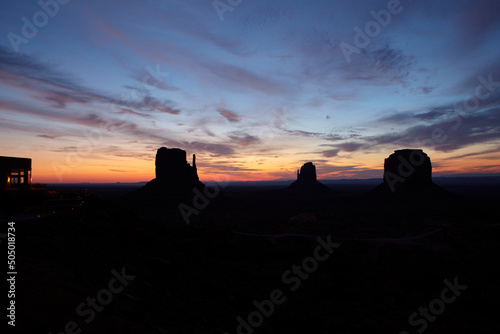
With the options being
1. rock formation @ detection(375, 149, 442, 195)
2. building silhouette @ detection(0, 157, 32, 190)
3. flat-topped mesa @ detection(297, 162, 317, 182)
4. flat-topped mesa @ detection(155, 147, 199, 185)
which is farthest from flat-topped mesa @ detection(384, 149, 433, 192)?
building silhouette @ detection(0, 157, 32, 190)

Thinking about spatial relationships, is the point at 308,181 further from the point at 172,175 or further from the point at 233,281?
the point at 233,281

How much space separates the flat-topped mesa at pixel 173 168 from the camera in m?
88.6

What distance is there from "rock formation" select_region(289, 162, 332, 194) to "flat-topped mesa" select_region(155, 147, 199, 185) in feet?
221

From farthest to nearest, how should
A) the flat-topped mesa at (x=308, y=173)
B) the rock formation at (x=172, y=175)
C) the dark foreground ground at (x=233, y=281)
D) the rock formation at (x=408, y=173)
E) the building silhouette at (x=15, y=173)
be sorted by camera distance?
the flat-topped mesa at (x=308, y=173), the rock formation at (x=408, y=173), the rock formation at (x=172, y=175), the building silhouette at (x=15, y=173), the dark foreground ground at (x=233, y=281)

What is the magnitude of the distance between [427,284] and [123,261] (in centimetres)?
1960

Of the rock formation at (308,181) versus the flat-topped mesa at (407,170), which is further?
the rock formation at (308,181)

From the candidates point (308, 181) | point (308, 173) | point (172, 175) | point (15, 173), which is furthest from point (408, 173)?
→ point (15, 173)

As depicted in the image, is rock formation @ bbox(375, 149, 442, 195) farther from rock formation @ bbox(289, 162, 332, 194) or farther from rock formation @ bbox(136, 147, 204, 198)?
rock formation @ bbox(136, 147, 204, 198)

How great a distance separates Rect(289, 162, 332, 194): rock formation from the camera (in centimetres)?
13838

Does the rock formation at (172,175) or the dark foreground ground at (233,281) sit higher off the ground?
the rock formation at (172,175)

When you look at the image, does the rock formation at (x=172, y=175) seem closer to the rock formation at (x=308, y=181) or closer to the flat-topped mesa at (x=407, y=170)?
the rock formation at (x=308, y=181)

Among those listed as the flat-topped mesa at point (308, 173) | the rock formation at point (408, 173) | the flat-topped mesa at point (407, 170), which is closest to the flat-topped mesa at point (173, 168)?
the rock formation at point (408, 173)

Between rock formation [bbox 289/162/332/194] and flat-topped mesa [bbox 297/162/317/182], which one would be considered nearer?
rock formation [bbox 289/162/332/194]

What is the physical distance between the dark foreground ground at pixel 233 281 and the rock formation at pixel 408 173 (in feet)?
218
